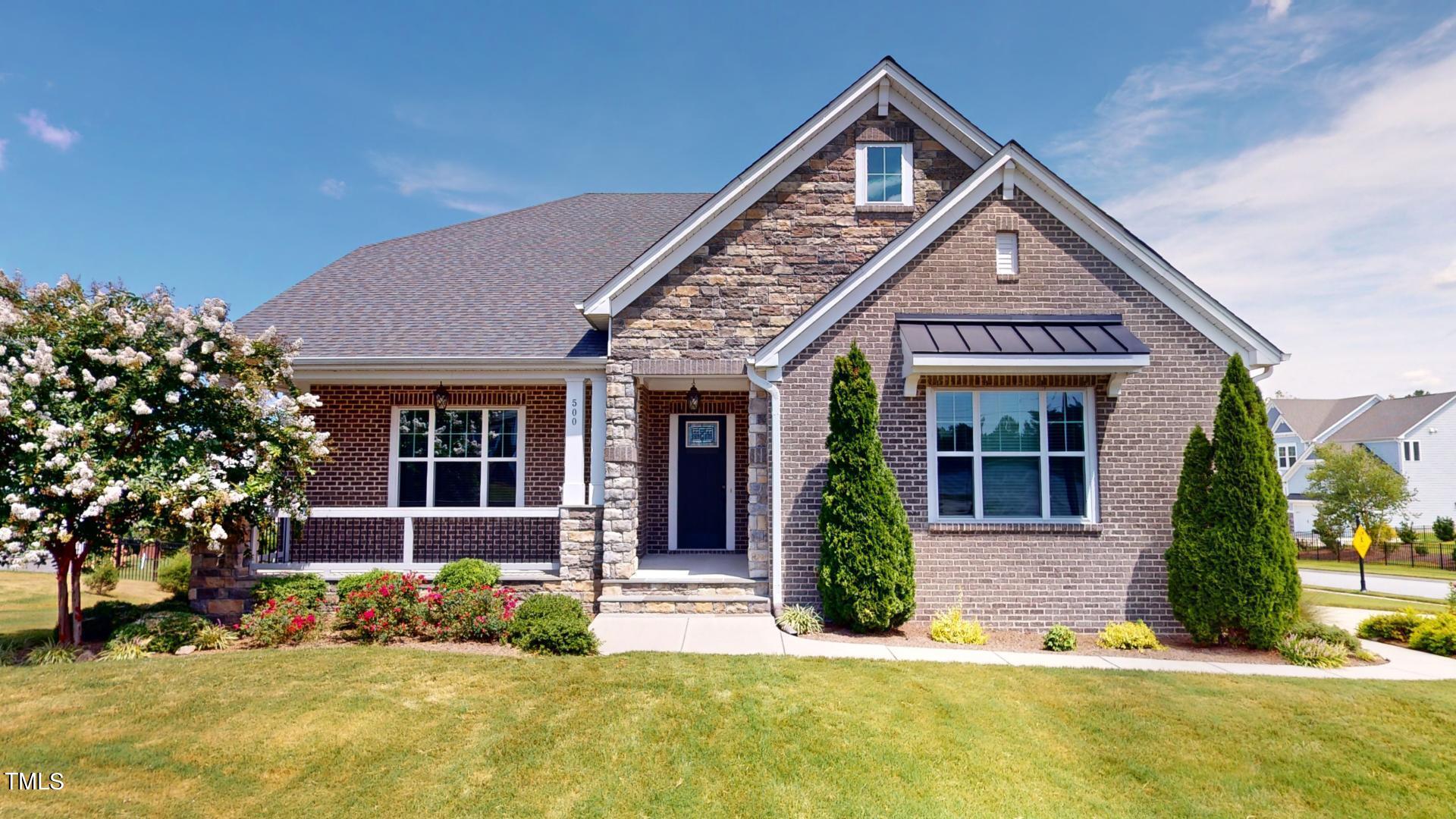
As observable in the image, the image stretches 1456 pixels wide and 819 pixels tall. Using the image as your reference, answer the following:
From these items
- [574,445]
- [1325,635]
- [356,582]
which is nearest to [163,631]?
[356,582]

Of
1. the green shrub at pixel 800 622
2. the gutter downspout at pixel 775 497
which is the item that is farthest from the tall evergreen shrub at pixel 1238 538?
the gutter downspout at pixel 775 497

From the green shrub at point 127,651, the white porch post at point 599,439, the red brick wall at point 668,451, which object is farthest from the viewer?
the red brick wall at point 668,451

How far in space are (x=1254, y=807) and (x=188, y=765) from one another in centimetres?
772

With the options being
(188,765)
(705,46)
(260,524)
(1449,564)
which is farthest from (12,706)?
(1449,564)

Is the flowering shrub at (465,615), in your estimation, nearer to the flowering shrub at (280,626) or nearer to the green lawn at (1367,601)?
the flowering shrub at (280,626)

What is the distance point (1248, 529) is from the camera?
8.44m

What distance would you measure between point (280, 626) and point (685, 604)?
5067 mm

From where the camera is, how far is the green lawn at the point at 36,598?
36.5 feet

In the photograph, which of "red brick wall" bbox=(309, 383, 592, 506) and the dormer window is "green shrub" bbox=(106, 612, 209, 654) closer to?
"red brick wall" bbox=(309, 383, 592, 506)

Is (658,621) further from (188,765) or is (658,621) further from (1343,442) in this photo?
(1343,442)

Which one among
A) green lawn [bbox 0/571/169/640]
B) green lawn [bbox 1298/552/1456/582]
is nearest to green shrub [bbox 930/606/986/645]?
green lawn [bbox 0/571/169/640]

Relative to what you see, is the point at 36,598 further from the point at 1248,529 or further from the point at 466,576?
the point at 1248,529

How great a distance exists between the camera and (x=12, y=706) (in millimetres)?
6184

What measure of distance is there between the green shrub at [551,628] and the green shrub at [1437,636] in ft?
34.9
